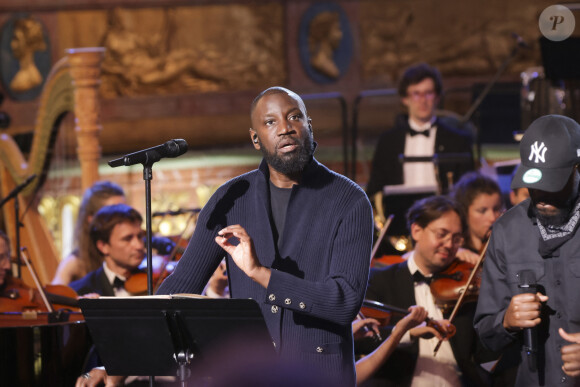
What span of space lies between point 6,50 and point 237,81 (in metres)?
2.64

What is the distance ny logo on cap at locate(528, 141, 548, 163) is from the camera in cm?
364

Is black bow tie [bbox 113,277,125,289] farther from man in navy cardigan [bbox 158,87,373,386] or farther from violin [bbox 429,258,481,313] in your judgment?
man in navy cardigan [bbox 158,87,373,386]

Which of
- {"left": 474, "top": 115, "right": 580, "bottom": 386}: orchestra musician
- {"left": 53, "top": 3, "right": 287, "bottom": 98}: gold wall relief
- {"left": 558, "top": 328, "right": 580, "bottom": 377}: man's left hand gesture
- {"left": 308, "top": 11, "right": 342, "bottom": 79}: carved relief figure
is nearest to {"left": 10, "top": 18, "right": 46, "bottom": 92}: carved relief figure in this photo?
{"left": 53, "top": 3, "right": 287, "bottom": 98}: gold wall relief

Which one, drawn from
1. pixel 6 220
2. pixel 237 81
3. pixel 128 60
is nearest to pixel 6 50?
pixel 128 60

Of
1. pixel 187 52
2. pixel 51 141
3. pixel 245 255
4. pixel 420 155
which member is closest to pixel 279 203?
pixel 245 255

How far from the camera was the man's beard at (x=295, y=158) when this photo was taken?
3.50 meters

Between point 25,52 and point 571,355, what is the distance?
920 cm

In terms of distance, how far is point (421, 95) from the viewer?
7.45m

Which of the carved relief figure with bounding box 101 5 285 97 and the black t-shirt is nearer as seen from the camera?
the black t-shirt

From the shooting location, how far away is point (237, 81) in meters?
12.8

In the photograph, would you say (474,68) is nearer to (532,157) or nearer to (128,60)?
(128,60)

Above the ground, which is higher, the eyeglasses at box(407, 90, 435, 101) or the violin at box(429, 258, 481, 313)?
the eyeglasses at box(407, 90, 435, 101)

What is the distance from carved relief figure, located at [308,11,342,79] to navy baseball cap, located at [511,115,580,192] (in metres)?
9.10

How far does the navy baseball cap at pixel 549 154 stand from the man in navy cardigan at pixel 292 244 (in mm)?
569
